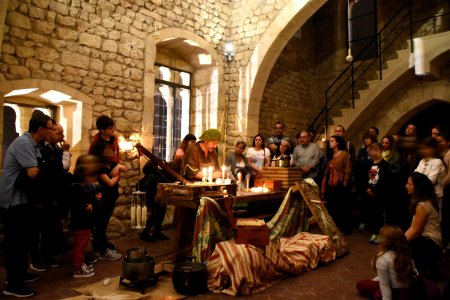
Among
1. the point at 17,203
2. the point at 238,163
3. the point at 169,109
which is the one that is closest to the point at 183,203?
the point at 17,203

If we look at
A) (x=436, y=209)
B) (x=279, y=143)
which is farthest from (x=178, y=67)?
(x=436, y=209)

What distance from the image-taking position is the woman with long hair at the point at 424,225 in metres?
3.47

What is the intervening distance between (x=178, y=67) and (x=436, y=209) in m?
6.06

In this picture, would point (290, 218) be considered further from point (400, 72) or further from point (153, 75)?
point (400, 72)

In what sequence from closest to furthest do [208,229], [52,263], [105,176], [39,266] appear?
[208,229] < [39,266] < [52,263] < [105,176]

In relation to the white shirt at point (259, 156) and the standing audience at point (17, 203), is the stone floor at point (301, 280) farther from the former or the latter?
the white shirt at point (259, 156)

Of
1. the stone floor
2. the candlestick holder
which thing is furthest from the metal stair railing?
the candlestick holder

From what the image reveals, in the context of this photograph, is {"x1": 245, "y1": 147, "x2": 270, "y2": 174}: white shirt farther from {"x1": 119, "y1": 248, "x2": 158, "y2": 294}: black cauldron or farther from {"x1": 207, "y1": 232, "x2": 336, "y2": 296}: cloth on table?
{"x1": 119, "y1": 248, "x2": 158, "y2": 294}: black cauldron

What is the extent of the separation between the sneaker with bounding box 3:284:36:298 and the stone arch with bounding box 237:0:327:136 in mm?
5435

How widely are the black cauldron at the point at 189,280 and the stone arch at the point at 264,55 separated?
482 centimetres

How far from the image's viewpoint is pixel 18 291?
312 centimetres

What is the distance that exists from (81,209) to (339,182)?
3.98m

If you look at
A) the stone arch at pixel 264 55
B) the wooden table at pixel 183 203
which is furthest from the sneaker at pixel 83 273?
the stone arch at pixel 264 55

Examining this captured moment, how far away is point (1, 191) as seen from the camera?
311 centimetres
